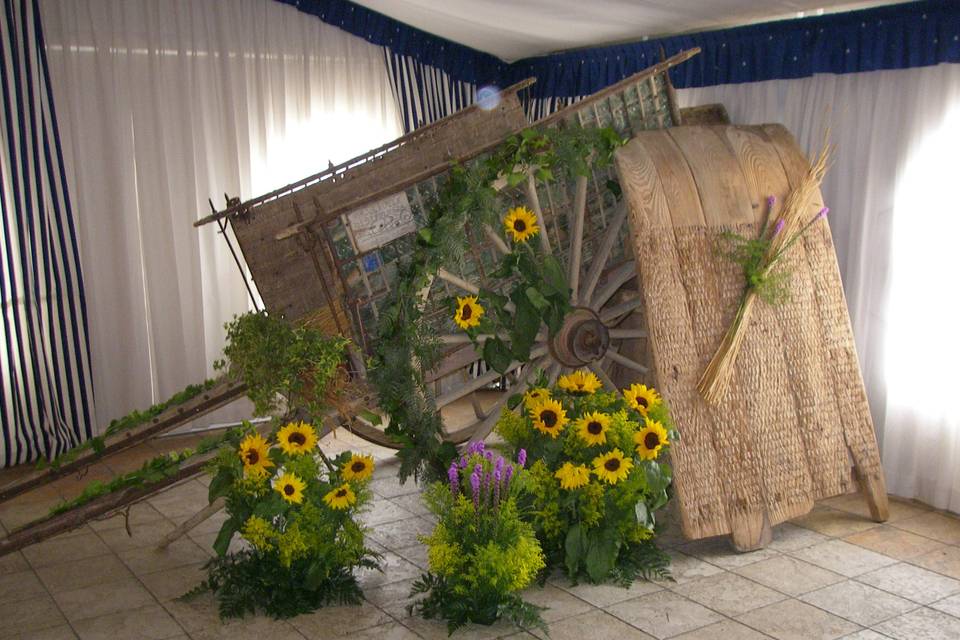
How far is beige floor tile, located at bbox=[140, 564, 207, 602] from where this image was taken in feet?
12.8

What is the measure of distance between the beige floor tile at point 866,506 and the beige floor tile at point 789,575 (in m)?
0.73

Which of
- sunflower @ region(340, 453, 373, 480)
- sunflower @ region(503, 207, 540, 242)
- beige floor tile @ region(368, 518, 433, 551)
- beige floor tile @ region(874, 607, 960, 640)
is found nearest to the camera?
beige floor tile @ region(874, 607, 960, 640)

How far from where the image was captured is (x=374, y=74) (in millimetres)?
6945

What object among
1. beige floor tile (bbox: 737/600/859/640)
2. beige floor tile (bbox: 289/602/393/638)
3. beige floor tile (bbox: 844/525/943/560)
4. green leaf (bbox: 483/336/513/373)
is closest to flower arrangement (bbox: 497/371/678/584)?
green leaf (bbox: 483/336/513/373)

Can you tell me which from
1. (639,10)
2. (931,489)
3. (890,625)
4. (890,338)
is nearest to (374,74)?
(639,10)

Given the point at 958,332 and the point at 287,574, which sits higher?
the point at 958,332

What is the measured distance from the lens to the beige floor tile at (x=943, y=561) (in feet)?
12.8

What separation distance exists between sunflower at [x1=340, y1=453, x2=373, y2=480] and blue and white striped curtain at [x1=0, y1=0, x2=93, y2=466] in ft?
9.66

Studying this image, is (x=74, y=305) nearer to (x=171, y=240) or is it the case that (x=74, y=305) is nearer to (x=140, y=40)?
(x=171, y=240)

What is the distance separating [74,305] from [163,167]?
1.00 metres

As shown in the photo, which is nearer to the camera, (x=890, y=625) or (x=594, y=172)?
(x=890, y=625)

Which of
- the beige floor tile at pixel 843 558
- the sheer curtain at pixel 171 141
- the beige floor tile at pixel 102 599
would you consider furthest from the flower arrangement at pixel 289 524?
the sheer curtain at pixel 171 141

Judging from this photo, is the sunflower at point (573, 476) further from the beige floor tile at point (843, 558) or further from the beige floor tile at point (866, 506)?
the beige floor tile at point (866, 506)

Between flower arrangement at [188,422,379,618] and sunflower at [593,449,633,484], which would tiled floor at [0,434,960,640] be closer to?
flower arrangement at [188,422,379,618]
